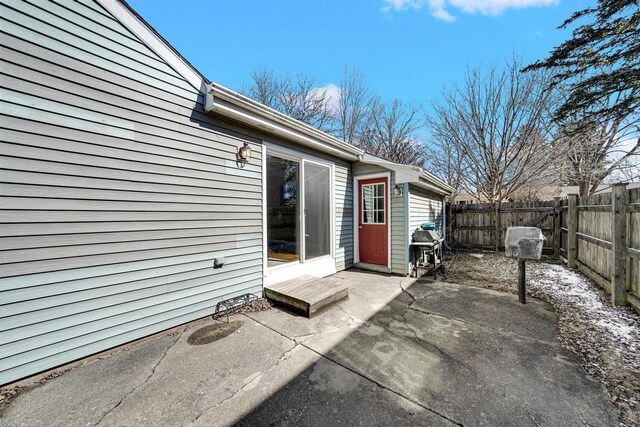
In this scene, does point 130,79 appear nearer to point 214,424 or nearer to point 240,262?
point 240,262

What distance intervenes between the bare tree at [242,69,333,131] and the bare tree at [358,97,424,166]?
8.17 feet

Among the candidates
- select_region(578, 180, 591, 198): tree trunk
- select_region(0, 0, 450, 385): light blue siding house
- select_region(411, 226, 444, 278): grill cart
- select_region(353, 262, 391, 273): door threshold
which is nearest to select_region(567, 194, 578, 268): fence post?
select_region(411, 226, 444, 278): grill cart

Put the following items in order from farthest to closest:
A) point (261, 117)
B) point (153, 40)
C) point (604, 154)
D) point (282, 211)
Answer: point (604, 154) → point (282, 211) → point (261, 117) → point (153, 40)

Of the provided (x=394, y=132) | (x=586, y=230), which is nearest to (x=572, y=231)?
(x=586, y=230)

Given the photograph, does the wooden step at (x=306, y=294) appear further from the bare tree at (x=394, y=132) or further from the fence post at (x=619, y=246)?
the bare tree at (x=394, y=132)

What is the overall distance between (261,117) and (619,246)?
17.3 ft

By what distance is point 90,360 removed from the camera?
89.3 inches

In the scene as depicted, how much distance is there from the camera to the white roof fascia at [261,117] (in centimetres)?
304

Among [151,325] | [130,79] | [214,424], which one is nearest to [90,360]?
[151,325]

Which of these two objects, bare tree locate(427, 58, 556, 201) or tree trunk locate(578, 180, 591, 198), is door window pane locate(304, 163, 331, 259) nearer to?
bare tree locate(427, 58, 556, 201)

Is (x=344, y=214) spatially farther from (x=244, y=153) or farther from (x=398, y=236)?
(x=244, y=153)

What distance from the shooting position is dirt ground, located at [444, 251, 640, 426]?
189cm

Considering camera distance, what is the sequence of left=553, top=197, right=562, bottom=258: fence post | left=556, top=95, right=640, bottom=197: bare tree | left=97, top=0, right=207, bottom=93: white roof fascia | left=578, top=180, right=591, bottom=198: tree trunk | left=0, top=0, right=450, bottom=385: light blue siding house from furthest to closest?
left=578, top=180, right=591, bottom=198: tree trunk < left=556, top=95, right=640, bottom=197: bare tree < left=553, top=197, right=562, bottom=258: fence post < left=97, top=0, right=207, bottom=93: white roof fascia < left=0, top=0, right=450, bottom=385: light blue siding house

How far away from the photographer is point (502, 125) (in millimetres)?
8953
